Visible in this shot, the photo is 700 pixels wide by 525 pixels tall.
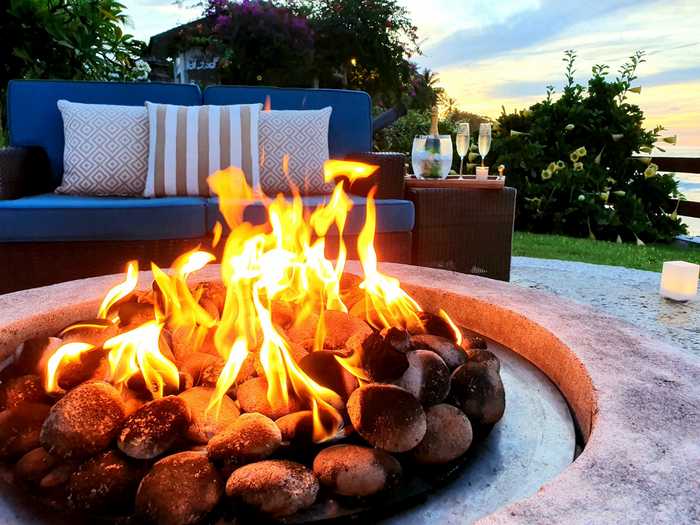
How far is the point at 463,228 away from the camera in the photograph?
2863mm

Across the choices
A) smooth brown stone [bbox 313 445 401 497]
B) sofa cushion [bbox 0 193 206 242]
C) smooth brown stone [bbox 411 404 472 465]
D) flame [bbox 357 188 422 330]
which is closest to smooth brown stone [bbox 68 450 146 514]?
smooth brown stone [bbox 313 445 401 497]

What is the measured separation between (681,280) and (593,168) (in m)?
2.83

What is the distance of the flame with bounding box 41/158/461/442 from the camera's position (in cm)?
92

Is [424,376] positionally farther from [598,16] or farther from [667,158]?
[667,158]

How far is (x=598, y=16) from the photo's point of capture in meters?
3.66

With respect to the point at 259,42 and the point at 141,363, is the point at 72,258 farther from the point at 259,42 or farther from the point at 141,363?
the point at 259,42

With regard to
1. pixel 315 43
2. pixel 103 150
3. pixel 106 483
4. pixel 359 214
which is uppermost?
pixel 315 43

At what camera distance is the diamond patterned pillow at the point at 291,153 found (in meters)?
2.98

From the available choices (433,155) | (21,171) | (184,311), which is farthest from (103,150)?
(184,311)

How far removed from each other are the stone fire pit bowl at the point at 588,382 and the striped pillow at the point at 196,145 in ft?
4.41

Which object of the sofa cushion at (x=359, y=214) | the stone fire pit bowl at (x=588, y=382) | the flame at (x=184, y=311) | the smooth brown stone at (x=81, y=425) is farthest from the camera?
the sofa cushion at (x=359, y=214)

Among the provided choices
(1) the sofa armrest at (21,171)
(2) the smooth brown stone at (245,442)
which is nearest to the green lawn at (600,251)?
(1) the sofa armrest at (21,171)

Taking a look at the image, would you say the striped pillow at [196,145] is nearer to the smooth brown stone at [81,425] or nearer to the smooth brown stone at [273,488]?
the smooth brown stone at [81,425]

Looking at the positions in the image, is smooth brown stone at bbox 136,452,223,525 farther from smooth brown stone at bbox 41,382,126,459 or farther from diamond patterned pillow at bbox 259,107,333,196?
diamond patterned pillow at bbox 259,107,333,196
